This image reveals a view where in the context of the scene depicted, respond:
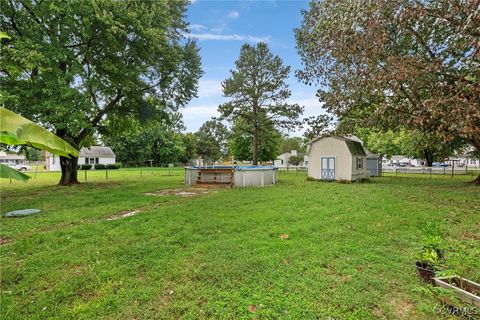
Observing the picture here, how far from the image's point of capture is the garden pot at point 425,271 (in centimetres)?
A: 342

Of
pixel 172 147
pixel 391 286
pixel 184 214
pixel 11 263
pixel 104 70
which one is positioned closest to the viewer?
pixel 391 286

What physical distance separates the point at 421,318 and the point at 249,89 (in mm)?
26082

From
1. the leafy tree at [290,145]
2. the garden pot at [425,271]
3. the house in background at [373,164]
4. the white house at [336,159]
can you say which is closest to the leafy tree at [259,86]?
the house in background at [373,164]

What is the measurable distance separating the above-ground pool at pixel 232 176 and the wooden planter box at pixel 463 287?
11.8 m

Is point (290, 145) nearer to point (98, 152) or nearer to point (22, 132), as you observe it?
point (98, 152)

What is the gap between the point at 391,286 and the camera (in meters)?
3.44

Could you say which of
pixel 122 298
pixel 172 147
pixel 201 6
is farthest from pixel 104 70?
pixel 172 147

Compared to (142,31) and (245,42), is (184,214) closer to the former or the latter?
(142,31)

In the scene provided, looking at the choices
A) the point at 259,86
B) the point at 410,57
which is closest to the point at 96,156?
the point at 259,86

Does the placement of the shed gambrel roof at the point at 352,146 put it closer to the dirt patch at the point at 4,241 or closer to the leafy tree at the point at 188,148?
the dirt patch at the point at 4,241

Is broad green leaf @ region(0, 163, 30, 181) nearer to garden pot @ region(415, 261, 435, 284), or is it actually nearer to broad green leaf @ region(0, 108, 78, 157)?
broad green leaf @ region(0, 108, 78, 157)

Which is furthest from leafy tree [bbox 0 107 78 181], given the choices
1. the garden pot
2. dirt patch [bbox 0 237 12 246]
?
dirt patch [bbox 0 237 12 246]

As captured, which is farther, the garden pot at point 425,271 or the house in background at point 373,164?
the house in background at point 373,164

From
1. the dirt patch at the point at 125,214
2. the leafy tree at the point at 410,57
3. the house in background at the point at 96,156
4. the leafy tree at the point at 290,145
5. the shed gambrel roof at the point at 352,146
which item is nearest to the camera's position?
the leafy tree at the point at 410,57
